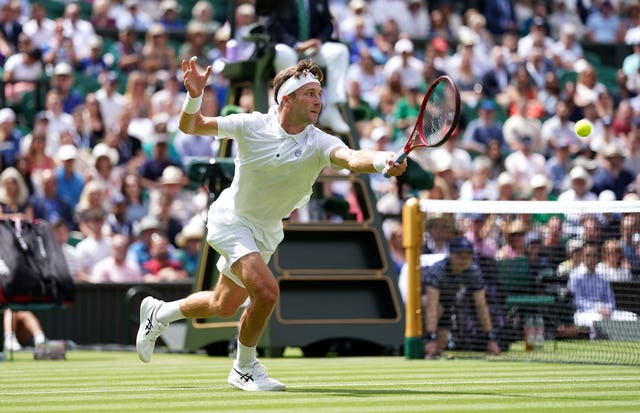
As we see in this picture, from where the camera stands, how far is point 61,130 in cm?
1883

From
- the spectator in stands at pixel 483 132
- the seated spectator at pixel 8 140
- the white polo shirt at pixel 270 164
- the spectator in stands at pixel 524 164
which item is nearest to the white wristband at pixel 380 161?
the white polo shirt at pixel 270 164

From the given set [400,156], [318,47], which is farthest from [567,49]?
[400,156]

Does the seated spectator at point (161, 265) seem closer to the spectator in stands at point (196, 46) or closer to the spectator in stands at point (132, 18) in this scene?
the spectator in stands at point (196, 46)

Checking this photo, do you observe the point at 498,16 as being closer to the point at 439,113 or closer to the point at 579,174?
the point at 579,174

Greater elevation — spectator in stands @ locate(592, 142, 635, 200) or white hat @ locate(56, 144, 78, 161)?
white hat @ locate(56, 144, 78, 161)

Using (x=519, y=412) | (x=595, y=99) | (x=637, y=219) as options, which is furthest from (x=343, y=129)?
(x=595, y=99)

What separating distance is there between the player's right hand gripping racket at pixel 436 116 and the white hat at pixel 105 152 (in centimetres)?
1018

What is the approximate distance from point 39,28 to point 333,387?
1296cm

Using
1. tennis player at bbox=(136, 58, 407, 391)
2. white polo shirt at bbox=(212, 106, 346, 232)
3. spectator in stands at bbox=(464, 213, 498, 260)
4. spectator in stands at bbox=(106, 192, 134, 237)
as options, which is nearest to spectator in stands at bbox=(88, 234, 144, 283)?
spectator in stands at bbox=(106, 192, 134, 237)

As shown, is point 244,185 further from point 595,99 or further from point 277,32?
point 595,99

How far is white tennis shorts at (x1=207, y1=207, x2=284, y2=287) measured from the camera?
354 inches

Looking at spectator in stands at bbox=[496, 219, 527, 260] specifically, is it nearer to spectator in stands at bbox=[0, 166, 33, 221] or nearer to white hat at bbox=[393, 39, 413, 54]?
spectator in stands at bbox=[0, 166, 33, 221]

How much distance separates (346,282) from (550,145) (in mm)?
8539

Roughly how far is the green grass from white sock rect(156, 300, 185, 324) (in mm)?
439
